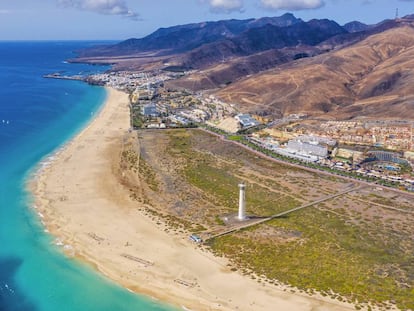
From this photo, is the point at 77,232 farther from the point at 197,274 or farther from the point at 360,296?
the point at 360,296

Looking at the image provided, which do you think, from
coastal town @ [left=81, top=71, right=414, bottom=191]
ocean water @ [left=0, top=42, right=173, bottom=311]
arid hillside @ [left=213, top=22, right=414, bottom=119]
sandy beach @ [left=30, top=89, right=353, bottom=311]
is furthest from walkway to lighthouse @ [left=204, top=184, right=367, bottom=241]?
arid hillside @ [left=213, top=22, right=414, bottom=119]

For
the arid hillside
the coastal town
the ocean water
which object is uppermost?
the arid hillside

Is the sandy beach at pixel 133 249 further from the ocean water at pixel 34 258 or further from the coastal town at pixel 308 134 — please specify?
the coastal town at pixel 308 134

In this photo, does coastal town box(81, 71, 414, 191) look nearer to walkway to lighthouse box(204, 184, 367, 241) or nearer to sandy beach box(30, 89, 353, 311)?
walkway to lighthouse box(204, 184, 367, 241)

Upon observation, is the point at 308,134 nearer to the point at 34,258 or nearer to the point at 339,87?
the point at 339,87

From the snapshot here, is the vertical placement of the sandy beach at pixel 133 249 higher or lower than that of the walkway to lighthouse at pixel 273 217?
lower

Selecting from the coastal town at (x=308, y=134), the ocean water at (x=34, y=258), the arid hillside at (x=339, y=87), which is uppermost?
the arid hillside at (x=339, y=87)

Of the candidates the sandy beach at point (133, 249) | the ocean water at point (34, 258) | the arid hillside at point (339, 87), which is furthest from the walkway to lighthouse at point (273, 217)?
the arid hillside at point (339, 87)
